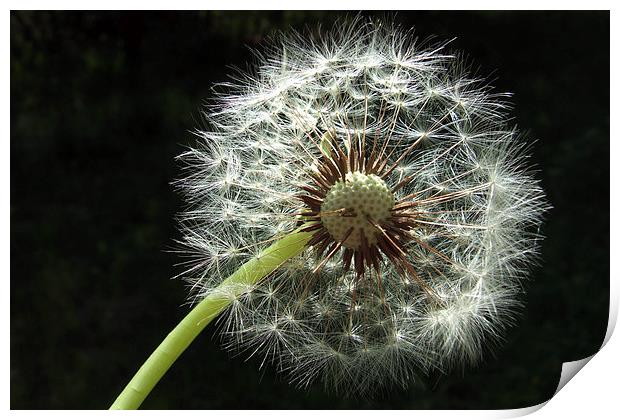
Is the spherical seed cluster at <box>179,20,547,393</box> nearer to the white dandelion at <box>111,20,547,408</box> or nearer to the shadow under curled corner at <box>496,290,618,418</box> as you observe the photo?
the white dandelion at <box>111,20,547,408</box>

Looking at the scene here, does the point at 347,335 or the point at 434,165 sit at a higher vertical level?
the point at 434,165

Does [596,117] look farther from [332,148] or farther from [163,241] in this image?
[163,241]

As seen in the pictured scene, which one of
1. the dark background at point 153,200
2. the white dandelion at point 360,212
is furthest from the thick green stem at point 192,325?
the dark background at point 153,200

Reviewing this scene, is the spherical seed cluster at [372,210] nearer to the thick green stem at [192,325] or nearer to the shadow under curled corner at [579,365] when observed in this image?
the thick green stem at [192,325]

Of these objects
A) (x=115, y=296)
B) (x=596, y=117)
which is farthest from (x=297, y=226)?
(x=115, y=296)

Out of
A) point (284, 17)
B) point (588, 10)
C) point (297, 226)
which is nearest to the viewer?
point (297, 226)

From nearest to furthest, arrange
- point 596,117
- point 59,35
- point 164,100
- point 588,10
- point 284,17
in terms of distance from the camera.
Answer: point 588,10 < point 596,117 < point 284,17 < point 59,35 < point 164,100

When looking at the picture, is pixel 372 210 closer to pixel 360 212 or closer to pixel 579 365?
pixel 360 212

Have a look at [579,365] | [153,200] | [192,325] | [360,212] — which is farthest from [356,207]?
[153,200]
